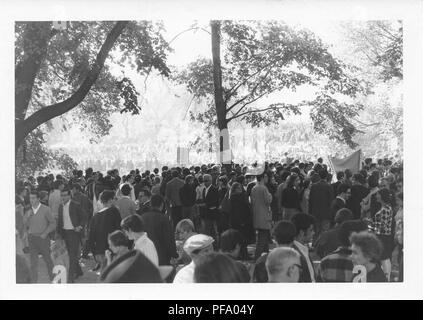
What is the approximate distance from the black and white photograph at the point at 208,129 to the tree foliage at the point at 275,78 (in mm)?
26

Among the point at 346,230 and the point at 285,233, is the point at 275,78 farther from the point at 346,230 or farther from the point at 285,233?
the point at 285,233

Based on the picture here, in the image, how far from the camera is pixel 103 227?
9844 millimetres

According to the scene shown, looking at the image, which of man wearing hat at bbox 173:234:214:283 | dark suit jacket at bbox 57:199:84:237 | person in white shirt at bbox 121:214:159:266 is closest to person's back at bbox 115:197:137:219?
dark suit jacket at bbox 57:199:84:237

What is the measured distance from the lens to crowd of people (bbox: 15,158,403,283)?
270 inches

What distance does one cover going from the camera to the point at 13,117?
967 centimetres

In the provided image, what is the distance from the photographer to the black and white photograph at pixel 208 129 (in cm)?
969

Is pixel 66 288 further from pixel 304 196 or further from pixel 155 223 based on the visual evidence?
pixel 304 196

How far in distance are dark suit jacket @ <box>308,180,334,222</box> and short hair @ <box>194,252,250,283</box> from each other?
557 cm

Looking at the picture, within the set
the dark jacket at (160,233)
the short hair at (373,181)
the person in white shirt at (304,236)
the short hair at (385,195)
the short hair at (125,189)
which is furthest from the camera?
the short hair at (373,181)

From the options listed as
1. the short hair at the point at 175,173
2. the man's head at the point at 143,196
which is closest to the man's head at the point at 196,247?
the man's head at the point at 143,196

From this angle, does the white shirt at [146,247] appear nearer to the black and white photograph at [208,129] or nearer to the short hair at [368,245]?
the black and white photograph at [208,129]
